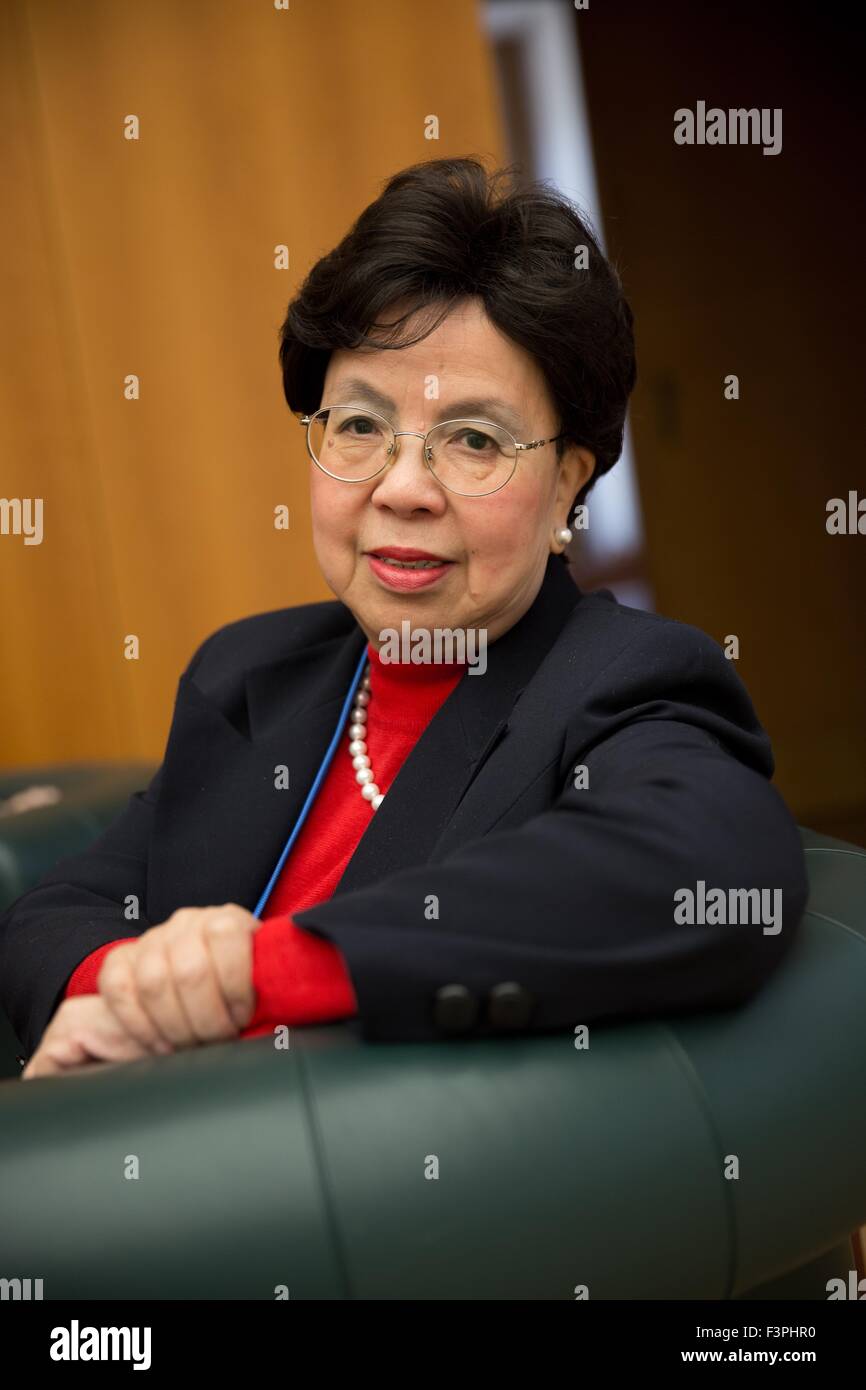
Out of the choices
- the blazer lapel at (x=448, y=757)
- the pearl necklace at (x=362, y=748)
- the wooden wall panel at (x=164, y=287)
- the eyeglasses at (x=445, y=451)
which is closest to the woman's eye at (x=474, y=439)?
the eyeglasses at (x=445, y=451)

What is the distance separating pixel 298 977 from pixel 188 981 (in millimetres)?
91

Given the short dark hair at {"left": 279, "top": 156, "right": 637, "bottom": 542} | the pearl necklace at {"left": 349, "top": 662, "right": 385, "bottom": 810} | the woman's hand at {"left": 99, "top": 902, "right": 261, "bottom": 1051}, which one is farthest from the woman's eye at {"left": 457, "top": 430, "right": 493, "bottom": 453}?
the woman's hand at {"left": 99, "top": 902, "right": 261, "bottom": 1051}

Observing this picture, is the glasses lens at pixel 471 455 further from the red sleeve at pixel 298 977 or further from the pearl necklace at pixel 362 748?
the red sleeve at pixel 298 977

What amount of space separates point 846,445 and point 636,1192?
415 centimetres

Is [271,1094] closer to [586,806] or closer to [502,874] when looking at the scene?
[502,874]

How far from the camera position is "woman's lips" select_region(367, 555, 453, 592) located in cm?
149

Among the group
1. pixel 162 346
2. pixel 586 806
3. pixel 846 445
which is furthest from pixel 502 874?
pixel 846 445

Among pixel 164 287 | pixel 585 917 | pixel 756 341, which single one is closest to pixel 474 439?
pixel 585 917

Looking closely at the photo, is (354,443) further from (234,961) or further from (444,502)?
(234,961)

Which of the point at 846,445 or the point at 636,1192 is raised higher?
the point at 846,445

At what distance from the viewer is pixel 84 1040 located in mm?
1179

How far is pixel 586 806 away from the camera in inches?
44.7
